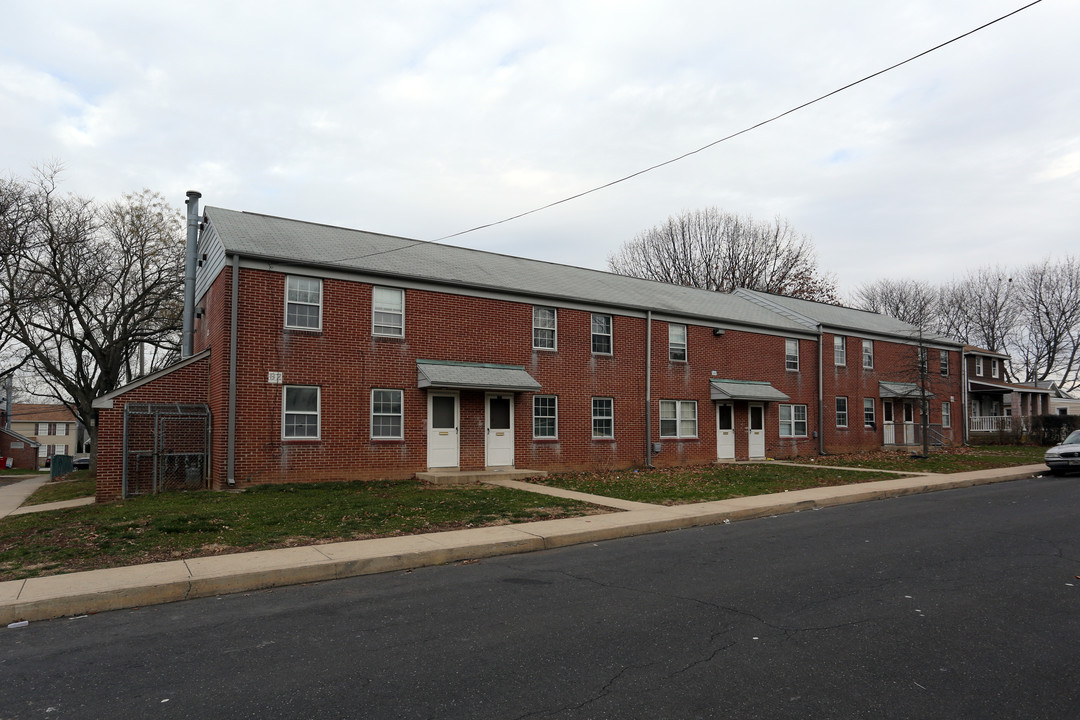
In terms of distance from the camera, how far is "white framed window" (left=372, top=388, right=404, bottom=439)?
17797 millimetres

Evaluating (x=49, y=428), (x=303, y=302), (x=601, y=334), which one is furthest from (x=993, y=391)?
(x=49, y=428)

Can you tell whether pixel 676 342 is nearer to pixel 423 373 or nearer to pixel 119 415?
pixel 423 373

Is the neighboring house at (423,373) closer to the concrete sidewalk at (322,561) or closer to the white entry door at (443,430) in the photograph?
the white entry door at (443,430)

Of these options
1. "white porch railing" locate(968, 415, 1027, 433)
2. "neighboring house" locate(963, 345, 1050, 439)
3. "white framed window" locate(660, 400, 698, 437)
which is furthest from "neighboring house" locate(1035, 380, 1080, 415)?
"white framed window" locate(660, 400, 698, 437)

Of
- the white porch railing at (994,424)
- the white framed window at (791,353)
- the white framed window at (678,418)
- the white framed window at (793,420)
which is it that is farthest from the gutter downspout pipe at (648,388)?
the white porch railing at (994,424)

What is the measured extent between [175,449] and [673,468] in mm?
14388

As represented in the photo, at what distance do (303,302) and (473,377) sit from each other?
4649 millimetres

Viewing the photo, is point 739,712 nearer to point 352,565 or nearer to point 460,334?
point 352,565

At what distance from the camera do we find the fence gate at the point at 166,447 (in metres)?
16.0

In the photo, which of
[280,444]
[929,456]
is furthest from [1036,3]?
[929,456]

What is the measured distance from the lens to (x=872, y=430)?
31906 millimetres

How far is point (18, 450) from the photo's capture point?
2141 inches

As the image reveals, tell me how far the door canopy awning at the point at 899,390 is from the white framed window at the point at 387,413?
23911 millimetres

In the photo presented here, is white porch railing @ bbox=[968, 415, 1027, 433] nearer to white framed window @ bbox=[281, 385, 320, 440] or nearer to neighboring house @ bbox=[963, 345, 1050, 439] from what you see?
neighboring house @ bbox=[963, 345, 1050, 439]
